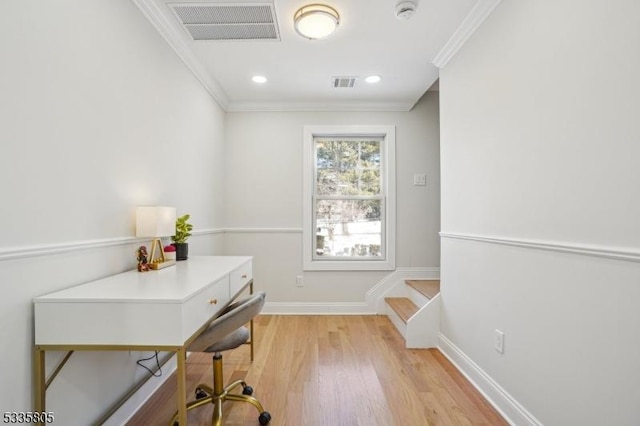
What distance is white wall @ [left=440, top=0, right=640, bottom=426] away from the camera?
1105mm

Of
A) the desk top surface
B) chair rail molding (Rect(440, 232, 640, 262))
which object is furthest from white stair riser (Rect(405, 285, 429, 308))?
the desk top surface

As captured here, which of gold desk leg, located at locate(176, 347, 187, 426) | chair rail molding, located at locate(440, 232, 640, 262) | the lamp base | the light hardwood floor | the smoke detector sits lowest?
the light hardwood floor

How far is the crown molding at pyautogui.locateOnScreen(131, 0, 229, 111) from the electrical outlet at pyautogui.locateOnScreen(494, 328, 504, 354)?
9.23ft

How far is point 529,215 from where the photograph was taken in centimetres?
156

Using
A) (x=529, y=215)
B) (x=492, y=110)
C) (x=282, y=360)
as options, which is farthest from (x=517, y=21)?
(x=282, y=360)

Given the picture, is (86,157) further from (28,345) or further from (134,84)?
(28,345)

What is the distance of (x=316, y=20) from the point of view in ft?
6.55

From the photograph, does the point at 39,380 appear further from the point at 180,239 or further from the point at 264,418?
the point at 180,239

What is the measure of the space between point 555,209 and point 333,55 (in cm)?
196

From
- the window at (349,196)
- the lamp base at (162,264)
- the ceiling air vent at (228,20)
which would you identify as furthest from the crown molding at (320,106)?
the lamp base at (162,264)

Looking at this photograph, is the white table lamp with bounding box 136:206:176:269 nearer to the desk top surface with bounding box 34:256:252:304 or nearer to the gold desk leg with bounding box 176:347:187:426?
the desk top surface with bounding box 34:256:252:304

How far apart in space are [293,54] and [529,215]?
2.05 meters

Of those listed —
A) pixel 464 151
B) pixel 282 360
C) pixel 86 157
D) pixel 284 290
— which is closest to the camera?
pixel 86 157

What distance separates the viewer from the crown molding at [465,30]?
6.24ft
